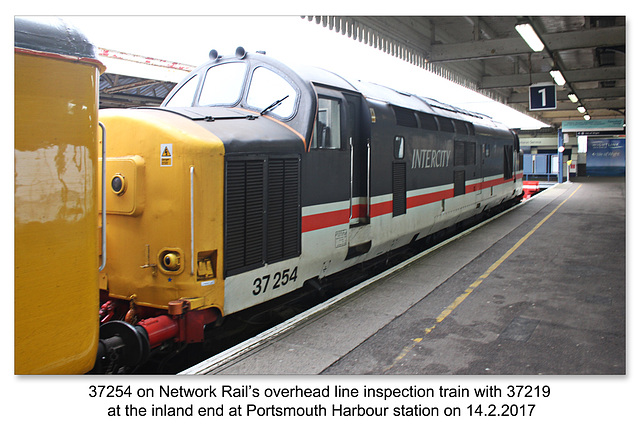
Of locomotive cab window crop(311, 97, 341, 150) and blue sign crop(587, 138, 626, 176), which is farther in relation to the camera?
blue sign crop(587, 138, 626, 176)

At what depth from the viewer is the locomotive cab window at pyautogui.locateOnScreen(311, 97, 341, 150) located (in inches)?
215

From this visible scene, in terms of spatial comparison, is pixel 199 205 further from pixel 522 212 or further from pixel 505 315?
pixel 522 212

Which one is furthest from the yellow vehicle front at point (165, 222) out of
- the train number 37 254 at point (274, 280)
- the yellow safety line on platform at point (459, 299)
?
the yellow safety line on platform at point (459, 299)

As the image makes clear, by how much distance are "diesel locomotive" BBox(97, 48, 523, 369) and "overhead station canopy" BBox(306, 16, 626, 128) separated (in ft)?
5.03

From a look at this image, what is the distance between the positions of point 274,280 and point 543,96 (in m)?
12.0

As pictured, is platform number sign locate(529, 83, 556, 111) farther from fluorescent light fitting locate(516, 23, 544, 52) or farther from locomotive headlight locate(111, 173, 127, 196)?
locomotive headlight locate(111, 173, 127, 196)

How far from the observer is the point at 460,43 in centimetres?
1080

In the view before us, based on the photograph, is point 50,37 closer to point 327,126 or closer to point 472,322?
point 327,126

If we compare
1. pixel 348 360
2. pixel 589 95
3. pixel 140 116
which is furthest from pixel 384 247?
pixel 589 95

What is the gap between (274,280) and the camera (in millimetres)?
5000

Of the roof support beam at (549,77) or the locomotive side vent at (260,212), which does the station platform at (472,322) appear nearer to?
the locomotive side vent at (260,212)

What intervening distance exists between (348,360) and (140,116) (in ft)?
9.27

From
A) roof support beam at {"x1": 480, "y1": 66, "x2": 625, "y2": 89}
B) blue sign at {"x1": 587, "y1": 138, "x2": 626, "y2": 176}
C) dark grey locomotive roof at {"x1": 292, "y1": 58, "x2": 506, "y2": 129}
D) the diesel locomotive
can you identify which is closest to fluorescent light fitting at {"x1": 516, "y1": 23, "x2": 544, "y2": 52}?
dark grey locomotive roof at {"x1": 292, "y1": 58, "x2": 506, "y2": 129}

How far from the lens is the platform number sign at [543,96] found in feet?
46.0
